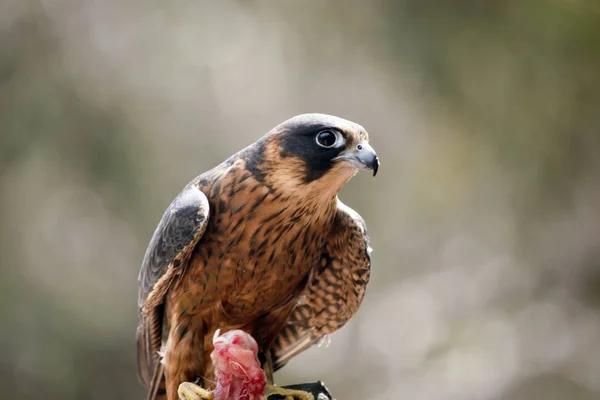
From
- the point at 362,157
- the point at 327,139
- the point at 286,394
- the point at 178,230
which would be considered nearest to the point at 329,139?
the point at 327,139

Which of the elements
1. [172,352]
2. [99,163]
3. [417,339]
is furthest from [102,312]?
[172,352]

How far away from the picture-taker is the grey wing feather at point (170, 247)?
245cm

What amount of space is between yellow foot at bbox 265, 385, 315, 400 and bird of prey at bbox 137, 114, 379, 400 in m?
0.20

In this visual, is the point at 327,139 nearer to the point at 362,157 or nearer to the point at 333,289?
the point at 362,157

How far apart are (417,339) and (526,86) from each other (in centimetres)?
213

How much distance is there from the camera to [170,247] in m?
2.48

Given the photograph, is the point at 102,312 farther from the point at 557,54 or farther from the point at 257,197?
the point at 557,54

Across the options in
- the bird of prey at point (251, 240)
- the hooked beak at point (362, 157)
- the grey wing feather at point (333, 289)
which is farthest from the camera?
the grey wing feather at point (333, 289)

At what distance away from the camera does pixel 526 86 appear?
552 centimetres

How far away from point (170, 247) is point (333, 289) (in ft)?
2.37

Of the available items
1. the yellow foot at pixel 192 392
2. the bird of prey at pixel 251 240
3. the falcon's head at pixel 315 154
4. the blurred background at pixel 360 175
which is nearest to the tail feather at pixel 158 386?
the bird of prey at pixel 251 240

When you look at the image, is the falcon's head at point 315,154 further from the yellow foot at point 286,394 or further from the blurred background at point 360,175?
the blurred background at point 360,175

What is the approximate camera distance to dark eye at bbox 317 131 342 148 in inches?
92.4

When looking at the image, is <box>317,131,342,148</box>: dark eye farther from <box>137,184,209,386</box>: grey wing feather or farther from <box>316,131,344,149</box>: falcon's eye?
<box>137,184,209,386</box>: grey wing feather
